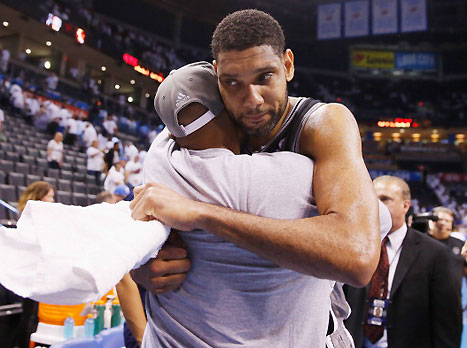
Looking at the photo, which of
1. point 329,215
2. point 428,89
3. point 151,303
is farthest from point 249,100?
point 428,89

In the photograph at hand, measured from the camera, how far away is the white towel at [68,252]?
86 centimetres

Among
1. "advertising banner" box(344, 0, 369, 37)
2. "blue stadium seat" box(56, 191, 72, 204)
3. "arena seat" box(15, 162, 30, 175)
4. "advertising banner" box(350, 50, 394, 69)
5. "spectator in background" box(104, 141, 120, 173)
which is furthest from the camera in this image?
"advertising banner" box(350, 50, 394, 69)

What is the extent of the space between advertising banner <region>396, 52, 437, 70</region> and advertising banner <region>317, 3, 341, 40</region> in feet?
24.8

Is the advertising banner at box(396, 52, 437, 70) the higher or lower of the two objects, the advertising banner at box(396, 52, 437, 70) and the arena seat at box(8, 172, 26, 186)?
the higher

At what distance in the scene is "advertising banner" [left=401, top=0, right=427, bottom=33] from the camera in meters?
19.2

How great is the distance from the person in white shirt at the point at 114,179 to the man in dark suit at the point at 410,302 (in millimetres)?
4905

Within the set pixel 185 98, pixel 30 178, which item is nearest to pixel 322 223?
pixel 185 98

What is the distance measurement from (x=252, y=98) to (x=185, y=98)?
6.8 inches

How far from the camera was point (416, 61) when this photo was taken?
26.8 meters

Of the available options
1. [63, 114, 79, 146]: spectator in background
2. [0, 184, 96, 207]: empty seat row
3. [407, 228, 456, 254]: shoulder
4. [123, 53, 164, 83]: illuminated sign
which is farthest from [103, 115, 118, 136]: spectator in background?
[407, 228, 456, 254]: shoulder

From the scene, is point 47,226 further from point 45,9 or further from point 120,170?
point 45,9

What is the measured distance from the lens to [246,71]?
122 cm

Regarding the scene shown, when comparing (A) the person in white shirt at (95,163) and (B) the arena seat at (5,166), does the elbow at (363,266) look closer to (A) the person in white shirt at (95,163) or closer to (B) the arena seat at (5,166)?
(B) the arena seat at (5,166)

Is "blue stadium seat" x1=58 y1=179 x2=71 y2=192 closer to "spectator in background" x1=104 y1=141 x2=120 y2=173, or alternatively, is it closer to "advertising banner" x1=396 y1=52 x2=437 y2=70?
"spectator in background" x1=104 y1=141 x2=120 y2=173
